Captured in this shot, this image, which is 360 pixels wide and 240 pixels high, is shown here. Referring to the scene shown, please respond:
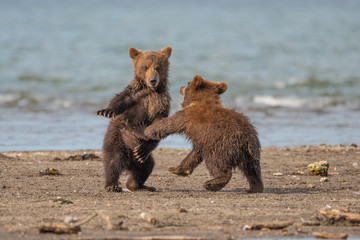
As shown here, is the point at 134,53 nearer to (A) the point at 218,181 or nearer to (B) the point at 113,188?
(B) the point at 113,188

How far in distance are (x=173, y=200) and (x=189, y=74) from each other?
18424 mm

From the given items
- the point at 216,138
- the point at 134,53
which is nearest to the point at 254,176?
the point at 216,138

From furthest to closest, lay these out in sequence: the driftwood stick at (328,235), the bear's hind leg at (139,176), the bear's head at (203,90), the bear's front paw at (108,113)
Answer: the bear's hind leg at (139,176) < the bear's front paw at (108,113) < the bear's head at (203,90) < the driftwood stick at (328,235)

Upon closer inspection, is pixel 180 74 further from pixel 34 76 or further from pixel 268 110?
pixel 268 110

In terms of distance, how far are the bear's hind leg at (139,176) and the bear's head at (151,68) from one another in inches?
37.0

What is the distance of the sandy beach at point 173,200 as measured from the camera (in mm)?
5734

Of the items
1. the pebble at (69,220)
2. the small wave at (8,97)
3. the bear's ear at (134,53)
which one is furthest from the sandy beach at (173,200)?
the small wave at (8,97)

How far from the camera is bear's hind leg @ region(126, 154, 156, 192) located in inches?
330

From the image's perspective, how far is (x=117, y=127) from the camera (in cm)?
842

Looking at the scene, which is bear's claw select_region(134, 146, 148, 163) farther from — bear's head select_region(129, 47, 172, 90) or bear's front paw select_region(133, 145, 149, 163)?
bear's head select_region(129, 47, 172, 90)

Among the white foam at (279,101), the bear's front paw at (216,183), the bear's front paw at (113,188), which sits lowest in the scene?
the bear's front paw at (113,188)

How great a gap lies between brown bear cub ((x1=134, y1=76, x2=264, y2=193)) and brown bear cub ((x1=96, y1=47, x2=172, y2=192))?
1.46 ft

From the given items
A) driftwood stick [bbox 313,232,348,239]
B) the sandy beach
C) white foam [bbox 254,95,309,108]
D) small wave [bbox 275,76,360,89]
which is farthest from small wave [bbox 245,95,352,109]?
driftwood stick [bbox 313,232,348,239]

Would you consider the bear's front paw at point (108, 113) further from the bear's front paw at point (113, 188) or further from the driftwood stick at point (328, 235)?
the driftwood stick at point (328, 235)
